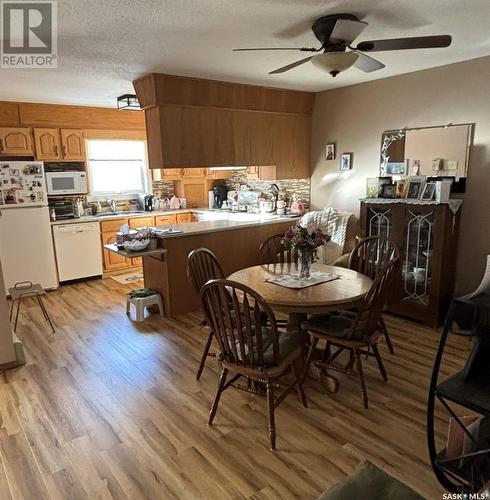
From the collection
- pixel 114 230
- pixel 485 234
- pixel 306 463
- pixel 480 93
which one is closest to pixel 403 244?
pixel 485 234

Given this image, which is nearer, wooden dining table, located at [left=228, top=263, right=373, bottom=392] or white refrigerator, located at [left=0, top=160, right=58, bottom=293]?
wooden dining table, located at [left=228, top=263, right=373, bottom=392]

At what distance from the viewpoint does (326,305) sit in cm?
238

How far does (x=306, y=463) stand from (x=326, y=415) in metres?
0.44

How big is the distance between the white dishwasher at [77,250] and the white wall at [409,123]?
3062 mm

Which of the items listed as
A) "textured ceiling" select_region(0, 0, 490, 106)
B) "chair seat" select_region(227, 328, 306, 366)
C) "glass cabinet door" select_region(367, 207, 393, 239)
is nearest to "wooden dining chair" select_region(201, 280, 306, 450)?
"chair seat" select_region(227, 328, 306, 366)

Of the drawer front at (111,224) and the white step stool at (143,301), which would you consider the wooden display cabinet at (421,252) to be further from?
the drawer front at (111,224)

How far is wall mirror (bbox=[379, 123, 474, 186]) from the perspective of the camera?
3.67 metres

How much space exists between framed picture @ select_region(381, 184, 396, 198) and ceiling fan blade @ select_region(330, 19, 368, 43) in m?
1.80

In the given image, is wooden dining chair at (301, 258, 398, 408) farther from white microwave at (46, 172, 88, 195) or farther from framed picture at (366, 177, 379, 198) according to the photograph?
white microwave at (46, 172, 88, 195)

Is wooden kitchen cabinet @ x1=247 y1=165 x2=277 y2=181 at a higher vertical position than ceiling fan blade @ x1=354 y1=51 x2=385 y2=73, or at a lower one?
lower

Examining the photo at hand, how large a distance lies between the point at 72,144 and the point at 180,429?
443cm

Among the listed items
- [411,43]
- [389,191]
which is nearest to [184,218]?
[389,191]

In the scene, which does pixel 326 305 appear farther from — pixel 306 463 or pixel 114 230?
pixel 114 230

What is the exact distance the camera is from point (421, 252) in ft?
12.5
